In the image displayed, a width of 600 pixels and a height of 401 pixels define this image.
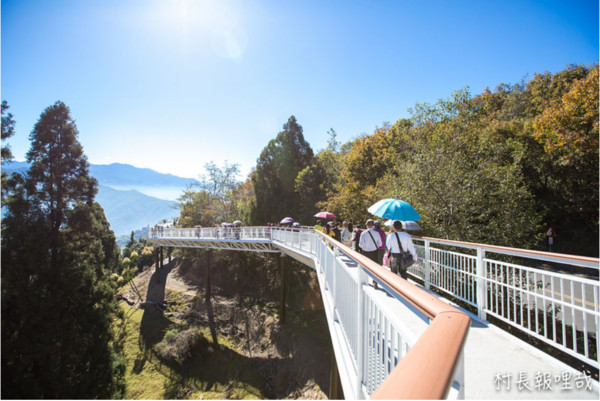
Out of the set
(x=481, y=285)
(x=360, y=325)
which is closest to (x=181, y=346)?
(x=481, y=285)

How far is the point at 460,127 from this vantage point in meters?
15.1

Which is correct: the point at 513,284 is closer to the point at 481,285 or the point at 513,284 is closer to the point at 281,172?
the point at 481,285

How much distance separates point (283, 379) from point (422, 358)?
16.8 meters

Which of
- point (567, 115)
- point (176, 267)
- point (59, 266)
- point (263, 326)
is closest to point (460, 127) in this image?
point (567, 115)

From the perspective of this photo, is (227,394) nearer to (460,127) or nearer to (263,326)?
(263,326)

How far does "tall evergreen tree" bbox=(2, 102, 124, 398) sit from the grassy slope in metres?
1.49

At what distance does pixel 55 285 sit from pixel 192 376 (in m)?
9.16

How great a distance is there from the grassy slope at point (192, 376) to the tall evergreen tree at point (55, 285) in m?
1.49

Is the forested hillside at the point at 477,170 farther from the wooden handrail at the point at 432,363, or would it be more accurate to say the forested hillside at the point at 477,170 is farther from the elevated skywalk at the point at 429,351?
the wooden handrail at the point at 432,363

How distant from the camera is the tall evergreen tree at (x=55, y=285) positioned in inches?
523

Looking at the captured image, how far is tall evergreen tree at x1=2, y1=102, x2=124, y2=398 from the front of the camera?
523 inches

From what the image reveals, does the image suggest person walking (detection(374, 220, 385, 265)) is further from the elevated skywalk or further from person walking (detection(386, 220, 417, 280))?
the elevated skywalk

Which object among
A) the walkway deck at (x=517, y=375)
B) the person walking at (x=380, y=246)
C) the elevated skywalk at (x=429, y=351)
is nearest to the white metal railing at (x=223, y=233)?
the person walking at (x=380, y=246)

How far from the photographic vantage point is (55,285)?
14469mm
